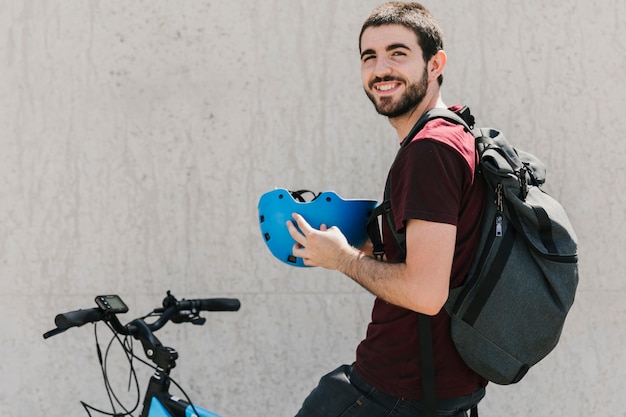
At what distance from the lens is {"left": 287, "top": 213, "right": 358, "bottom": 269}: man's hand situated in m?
2.22

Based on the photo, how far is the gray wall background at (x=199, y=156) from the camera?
3.90m

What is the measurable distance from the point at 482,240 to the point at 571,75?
2140 mm

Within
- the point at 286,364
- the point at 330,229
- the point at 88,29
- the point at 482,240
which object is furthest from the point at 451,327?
the point at 88,29

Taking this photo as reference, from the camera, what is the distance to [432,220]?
6.57 ft

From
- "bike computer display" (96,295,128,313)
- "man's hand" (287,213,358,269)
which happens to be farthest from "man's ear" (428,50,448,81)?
"bike computer display" (96,295,128,313)

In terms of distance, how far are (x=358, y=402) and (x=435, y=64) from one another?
93 centimetres

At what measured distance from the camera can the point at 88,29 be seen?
154 inches

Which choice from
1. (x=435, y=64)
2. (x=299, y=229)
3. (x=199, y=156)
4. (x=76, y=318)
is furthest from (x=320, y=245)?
(x=199, y=156)

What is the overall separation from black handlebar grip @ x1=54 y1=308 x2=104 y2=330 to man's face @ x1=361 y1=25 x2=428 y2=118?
3.24ft

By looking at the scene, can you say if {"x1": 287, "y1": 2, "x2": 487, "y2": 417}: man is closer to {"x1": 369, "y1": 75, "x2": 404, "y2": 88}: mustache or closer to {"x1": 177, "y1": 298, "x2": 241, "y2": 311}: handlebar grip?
{"x1": 369, "y1": 75, "x2": 404, "y2": 88}: mustache

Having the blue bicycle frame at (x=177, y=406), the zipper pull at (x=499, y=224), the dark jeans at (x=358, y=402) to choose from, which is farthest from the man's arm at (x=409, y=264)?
the blue bicycle frame at (x=177, y=406)

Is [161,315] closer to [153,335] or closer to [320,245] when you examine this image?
[153,335]

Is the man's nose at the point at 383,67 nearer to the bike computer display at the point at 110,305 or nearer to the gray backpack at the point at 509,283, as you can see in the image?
the gray backpack at the point at 509,283

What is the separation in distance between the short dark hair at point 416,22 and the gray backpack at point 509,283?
0.26 m
